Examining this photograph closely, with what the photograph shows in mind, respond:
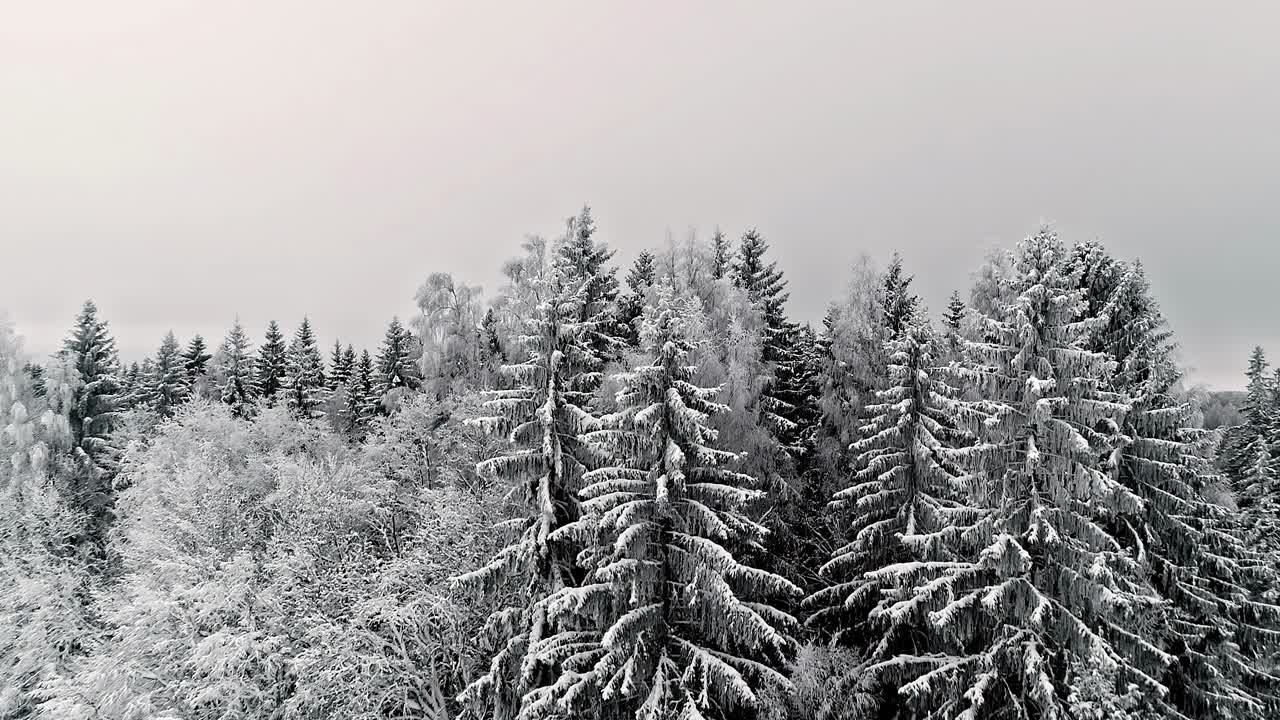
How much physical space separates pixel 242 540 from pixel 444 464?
765 cm

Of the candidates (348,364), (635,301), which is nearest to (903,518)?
(635,301)

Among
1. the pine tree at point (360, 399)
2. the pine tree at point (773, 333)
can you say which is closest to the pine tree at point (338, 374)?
the pine tree at point (360, 399)

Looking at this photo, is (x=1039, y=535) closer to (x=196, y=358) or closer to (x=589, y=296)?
(x=589, y=296)

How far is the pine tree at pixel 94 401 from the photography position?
109ft

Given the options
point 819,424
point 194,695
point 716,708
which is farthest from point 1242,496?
point 194,695

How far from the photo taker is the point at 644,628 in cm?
1641

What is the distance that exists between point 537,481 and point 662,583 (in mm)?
4842

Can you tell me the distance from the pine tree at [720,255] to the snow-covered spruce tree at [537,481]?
8.10m

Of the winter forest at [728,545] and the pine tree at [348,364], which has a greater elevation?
the pine tree at [348,364]

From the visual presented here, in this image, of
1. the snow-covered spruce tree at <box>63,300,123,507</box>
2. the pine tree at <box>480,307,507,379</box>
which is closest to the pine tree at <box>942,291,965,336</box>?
the pine tree at <box>480,307,507,379</box>

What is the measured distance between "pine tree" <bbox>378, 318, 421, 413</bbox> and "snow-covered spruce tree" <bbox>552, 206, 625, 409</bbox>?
20.1m

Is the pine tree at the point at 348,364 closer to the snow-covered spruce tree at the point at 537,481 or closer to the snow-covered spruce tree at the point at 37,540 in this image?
the snow-covered spruce tree at the point at 37,540

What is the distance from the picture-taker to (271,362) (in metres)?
56.2

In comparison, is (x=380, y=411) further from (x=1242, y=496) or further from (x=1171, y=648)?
(x=1242, y=496)
